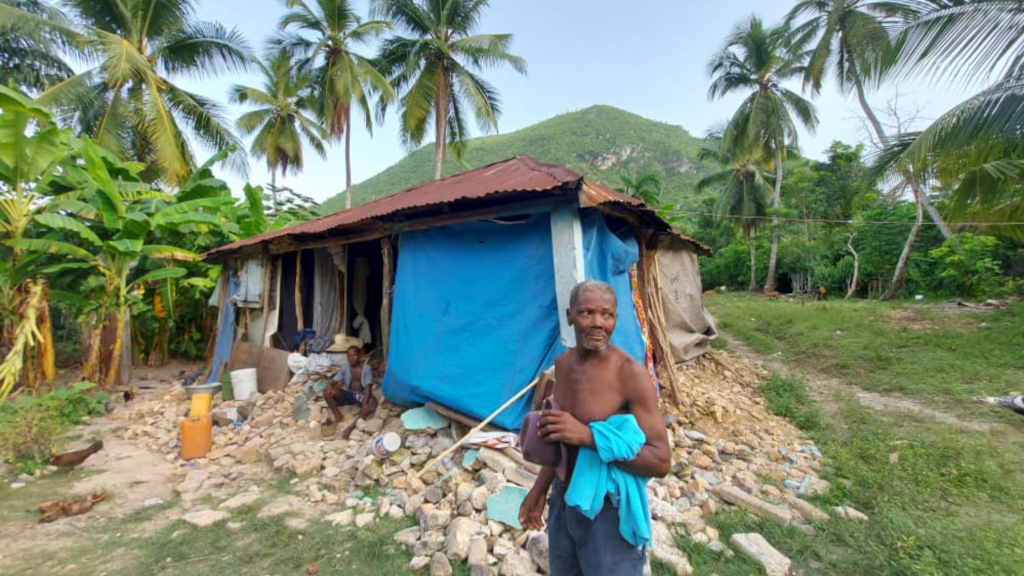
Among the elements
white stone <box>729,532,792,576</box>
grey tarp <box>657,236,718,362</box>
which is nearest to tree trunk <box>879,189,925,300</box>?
grey tarp <box>657,236,718,362</box>

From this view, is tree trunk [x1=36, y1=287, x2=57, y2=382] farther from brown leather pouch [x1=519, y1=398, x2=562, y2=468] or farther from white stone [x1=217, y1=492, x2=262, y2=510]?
brown leather pouch [x1=519, y1=398, x2=562, y2=468]

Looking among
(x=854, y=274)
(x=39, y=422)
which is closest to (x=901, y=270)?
(x=854, y=274)

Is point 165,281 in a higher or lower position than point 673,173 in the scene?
lower

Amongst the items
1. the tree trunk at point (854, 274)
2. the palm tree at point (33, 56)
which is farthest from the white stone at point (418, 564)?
the tree trunk at point (854, 274)

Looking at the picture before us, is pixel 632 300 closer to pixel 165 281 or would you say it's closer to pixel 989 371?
pixel 989 371

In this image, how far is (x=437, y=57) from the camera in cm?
1398

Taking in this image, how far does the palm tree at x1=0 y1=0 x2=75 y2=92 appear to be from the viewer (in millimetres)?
10844

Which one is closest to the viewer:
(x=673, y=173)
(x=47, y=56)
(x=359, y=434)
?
(x=359, y=434)

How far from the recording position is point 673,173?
151 feet

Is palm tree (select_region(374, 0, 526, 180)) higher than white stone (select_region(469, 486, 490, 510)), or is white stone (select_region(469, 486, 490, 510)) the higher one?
palm tree (select_region(374, 0, 526, 180))

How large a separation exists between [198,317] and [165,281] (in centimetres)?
261

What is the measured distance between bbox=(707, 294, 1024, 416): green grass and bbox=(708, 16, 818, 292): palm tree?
30.7ft

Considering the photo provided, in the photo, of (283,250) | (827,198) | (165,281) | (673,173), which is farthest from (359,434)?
(673,173)

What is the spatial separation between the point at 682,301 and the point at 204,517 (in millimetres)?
7114
